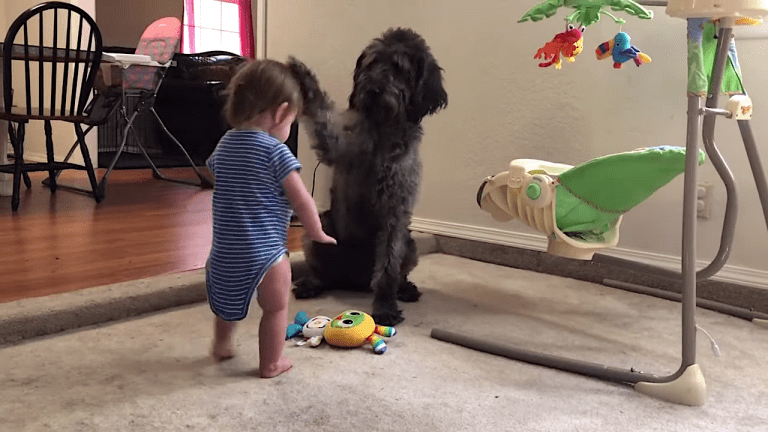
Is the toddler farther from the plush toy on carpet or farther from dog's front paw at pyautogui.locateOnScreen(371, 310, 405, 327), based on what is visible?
dog's front paw at pyautogui.locateOnScreen(371, 310, 405, 327)

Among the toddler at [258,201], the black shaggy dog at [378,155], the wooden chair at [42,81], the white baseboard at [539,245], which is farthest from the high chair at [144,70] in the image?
the toddler at [258,201]

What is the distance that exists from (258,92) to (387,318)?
822mm

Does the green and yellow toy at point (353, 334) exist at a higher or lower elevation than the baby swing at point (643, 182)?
lower

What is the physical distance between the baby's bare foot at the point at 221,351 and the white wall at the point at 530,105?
153cm

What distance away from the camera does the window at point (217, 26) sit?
7.36 m

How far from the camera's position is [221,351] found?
5.47ft

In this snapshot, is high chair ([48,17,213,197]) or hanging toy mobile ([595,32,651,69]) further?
high chair ([48,17,213,197])

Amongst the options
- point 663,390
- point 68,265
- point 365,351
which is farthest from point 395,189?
point 68,265

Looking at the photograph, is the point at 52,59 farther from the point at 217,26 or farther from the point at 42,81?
the point at 217,26

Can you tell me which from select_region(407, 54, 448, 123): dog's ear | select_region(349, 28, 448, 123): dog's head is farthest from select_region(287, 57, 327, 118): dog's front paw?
select_region(407, 54, 448, 123): dog's ear

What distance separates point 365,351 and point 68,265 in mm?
1148

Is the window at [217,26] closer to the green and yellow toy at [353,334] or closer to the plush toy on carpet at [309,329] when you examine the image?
the plush toy on carpet at [309,329]

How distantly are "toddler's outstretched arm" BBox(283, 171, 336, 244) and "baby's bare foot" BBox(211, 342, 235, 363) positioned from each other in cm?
37

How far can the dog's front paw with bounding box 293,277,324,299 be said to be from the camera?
2.29m
